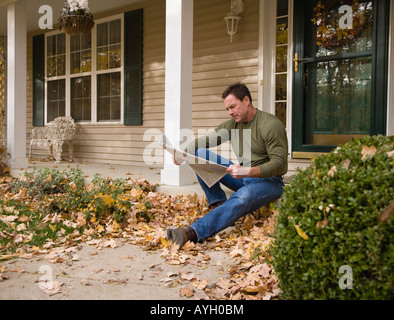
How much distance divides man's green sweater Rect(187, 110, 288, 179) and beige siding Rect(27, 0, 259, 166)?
7.43 ft

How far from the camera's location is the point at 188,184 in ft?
14.4

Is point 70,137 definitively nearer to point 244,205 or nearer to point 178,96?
point 178,96

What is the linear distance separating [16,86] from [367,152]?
6272mm

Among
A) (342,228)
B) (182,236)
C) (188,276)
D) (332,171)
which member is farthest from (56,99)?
(342,228)

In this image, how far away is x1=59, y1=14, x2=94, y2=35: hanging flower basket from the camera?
6.20 m

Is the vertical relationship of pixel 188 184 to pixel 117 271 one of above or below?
above

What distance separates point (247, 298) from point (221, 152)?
13.6 feet

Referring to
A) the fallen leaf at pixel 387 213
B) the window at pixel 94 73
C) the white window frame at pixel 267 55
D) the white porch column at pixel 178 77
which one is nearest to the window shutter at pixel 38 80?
the window at pixel 94 73

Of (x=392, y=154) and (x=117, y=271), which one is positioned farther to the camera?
(x=117, y=271)

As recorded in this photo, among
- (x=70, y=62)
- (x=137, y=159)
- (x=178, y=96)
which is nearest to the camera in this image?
(x=178, y=96)

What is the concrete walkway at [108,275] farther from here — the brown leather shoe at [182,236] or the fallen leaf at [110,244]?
the brown leather shoe at [182,236]
